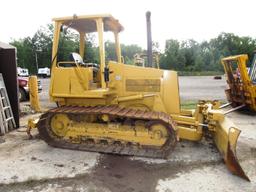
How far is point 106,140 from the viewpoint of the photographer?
5500mm

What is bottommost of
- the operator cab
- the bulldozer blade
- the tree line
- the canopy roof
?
the bulldozer blade

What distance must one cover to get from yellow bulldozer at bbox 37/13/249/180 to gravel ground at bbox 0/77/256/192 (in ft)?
0.93

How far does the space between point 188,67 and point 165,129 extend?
52227 mm

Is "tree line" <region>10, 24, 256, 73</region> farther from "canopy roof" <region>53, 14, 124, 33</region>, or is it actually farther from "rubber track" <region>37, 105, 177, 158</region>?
"rubber track" <region>37, 105, 177, 158</region>

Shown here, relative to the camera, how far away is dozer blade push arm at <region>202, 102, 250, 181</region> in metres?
4.34

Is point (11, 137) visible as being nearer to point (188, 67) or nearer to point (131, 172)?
point (131, 172)

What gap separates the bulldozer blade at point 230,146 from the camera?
4.30 meters

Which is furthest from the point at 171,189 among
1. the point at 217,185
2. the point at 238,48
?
the point at 238,48

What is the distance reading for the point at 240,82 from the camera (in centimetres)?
994

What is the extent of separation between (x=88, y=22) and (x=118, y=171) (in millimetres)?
3138

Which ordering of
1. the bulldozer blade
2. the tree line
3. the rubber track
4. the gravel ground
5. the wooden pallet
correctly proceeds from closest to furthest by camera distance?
the gravel ground
the bulldozer blade
the rubber track
the wooden pallet
the tree line

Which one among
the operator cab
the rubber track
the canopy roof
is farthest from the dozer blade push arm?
the canopy roof

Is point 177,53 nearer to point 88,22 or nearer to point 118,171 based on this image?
point 88,22

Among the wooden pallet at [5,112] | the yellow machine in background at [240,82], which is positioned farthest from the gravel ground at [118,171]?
the yellow machine in background at [240,82]
